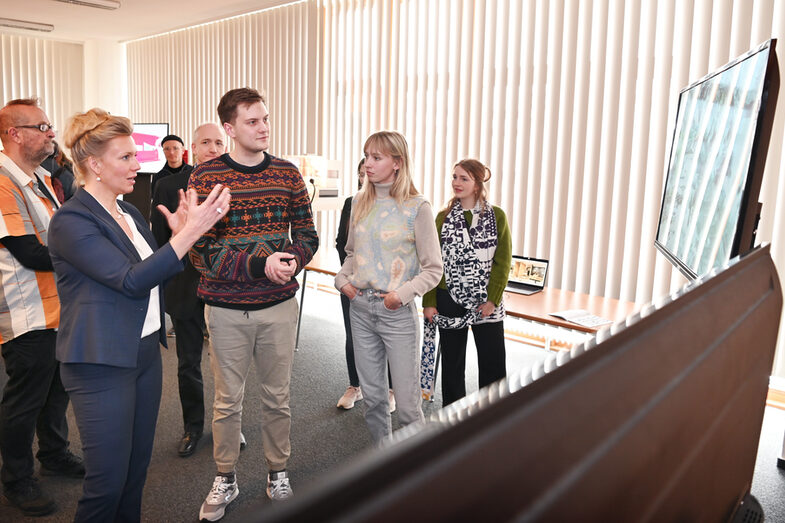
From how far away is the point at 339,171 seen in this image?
5422 millimetres

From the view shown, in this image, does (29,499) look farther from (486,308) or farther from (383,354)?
(486,308)

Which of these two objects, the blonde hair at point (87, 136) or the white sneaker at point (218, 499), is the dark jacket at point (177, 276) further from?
the blonde hair at point (87, 136)

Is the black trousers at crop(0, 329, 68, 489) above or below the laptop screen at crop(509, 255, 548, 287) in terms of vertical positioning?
below

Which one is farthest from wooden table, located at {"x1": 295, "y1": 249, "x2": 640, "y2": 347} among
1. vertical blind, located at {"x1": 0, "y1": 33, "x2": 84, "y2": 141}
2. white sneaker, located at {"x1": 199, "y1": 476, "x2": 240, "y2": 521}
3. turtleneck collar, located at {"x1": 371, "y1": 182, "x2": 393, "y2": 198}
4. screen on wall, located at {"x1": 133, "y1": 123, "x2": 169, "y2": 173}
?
vertical blind, located at {"x1": 0, "y1": 33, "x2": 84, "y2": 141}

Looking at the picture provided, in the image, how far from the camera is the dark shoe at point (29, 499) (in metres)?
2.29

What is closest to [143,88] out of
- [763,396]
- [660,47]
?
[660,47]

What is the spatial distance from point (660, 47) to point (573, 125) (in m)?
0.76

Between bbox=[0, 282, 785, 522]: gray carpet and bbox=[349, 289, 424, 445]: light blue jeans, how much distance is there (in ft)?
0.77

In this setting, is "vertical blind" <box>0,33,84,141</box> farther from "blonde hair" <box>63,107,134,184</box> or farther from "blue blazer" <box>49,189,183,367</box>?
"blue blazer" <box>49,189,183,367</box>

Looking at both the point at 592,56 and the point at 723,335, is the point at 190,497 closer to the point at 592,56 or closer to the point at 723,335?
the point at 723,335

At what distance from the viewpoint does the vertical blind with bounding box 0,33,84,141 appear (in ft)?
28.0

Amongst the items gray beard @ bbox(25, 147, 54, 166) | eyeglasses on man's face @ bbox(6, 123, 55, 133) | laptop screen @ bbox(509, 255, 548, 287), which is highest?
eyeglasses on man's face @ bbox(6, 123, 55, 133)

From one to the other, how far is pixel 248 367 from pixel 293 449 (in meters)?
0.78

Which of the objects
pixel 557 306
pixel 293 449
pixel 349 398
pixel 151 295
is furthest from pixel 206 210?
pixel 557 306
